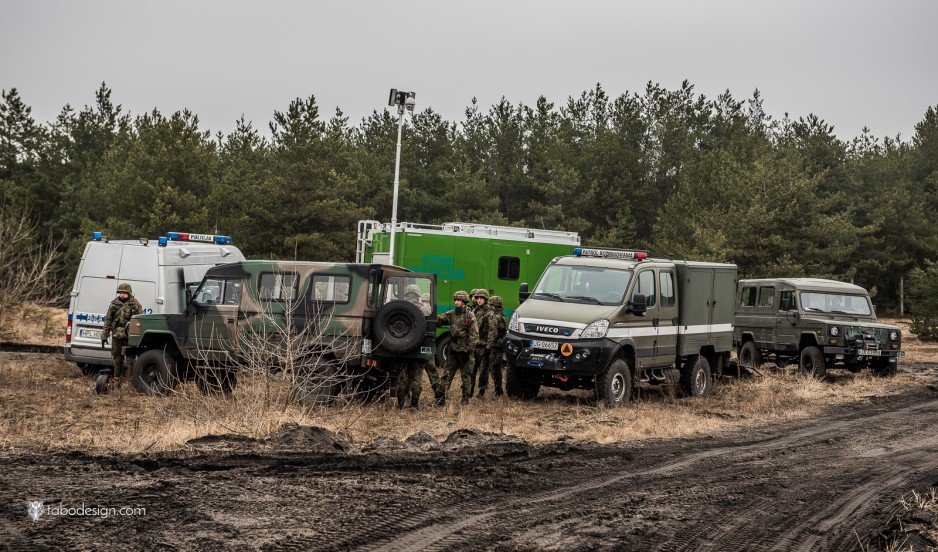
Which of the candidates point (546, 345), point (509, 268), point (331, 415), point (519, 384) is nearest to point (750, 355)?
point (509, 268)

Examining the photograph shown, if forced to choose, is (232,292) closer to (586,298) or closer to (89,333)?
(89,333)

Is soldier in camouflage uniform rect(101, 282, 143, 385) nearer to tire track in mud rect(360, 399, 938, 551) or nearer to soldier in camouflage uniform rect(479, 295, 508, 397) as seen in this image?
soldier in camouflage uniform rect(479, 295, 508, 397)

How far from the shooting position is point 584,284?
15.1 m

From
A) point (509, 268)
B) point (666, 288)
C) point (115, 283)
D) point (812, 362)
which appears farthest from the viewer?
point (509, 268)

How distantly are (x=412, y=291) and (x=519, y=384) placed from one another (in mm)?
2694

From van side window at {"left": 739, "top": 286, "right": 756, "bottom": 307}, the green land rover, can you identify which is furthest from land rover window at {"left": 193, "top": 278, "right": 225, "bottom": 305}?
van side window at {"left": 739, "top": 286, "right": 756, "bottom": 307}

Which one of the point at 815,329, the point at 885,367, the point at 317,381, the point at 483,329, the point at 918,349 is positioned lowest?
the point at 317,381

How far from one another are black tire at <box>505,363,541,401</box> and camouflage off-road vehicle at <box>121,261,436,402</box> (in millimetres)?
2154

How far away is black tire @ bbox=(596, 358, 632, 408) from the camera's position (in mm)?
14094

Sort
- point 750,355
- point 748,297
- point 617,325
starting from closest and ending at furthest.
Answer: point 617,325, point 750,355, point 748,297

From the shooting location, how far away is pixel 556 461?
9.69 meters

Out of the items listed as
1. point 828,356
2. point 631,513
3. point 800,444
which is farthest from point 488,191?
point 631,513

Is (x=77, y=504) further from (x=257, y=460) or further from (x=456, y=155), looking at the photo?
(x=456, y=155)

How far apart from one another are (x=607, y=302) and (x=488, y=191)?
33.3 meters
